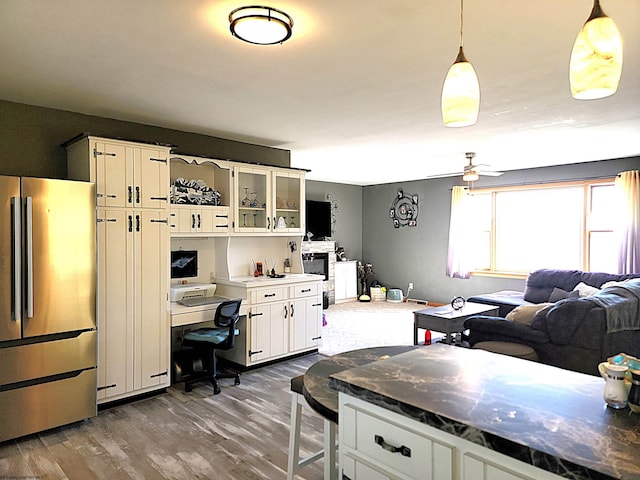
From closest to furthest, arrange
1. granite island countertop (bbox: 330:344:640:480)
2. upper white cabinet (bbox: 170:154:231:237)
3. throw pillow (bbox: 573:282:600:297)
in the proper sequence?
granite island countertop (bbox: 330:344:640:480) → upper white cabinet (bbox: 170:154:231:237) → throw pillow (bbox: 573:282:600:297)

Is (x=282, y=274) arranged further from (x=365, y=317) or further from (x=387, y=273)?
(x=387, y=273)

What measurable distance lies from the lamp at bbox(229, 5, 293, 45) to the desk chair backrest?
8.13 ft

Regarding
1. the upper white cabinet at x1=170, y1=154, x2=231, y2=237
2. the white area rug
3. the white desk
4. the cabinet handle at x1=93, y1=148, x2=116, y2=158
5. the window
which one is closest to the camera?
the cabinet handle at x1=93, y1=148, x2=116, y2=158

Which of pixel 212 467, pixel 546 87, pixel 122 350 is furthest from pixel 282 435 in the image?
pixel 546 87

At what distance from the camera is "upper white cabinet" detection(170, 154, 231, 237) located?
4340 mm

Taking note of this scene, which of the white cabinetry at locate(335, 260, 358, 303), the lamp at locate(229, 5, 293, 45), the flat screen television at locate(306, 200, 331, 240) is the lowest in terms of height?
the white cabinetry at locate(335, 260, 358, 303)

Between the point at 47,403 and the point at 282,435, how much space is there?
5.64ft

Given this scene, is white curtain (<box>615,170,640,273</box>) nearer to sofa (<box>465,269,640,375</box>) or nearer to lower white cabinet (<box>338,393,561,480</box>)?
sofa (<box>465,269,640,375</box>)

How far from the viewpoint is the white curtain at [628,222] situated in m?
6.12

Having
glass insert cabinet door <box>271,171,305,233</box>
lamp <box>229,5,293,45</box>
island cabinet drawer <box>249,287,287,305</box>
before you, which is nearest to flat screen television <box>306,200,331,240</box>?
glass insert cabinet door <box>271,171,305,233</box>

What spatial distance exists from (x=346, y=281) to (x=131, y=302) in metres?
5.96

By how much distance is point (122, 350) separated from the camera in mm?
3705

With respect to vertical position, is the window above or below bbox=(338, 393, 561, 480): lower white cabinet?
above

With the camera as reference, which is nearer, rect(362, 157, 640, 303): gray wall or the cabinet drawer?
the cabinet drawer
